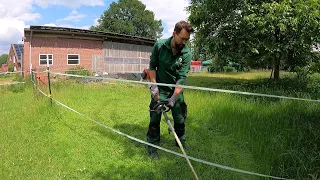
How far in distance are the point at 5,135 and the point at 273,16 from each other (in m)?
8.22

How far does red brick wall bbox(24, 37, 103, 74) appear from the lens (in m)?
17.9

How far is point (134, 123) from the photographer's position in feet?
18.9

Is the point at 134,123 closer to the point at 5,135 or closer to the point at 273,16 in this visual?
the point at 5,135

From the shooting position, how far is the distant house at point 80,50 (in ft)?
58.5

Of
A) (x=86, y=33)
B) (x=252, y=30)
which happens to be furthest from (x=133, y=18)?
(x=252, y=30)

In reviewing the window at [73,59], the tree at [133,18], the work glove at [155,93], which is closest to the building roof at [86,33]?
the window at [73,59]

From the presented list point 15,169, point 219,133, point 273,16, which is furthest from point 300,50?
point 15,169

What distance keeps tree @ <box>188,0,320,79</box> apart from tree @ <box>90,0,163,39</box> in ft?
141

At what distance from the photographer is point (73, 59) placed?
1986 centimetres

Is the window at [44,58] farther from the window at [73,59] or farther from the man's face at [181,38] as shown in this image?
the man's face at [181,38]

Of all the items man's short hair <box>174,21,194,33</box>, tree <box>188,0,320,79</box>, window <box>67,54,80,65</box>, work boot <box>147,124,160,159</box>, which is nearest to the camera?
man's short hair <box>174,21,194,33</box>

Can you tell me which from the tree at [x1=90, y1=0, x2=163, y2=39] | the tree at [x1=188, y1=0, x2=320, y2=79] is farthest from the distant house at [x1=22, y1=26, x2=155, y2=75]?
the tree at [x1=90, y1=0, x2=163, y2=39]

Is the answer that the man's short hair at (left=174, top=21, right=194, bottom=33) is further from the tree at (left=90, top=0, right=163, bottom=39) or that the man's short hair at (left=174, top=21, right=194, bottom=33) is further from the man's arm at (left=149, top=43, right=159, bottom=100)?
the tree at (left=90, top=0, right=163, bottom=39)

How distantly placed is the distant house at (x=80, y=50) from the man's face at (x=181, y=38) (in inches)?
534
